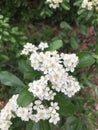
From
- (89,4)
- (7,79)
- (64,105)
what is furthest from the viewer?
(89,4)

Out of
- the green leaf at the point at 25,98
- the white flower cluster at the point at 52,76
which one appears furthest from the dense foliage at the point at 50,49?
the white flower cluster at the point at 52,76

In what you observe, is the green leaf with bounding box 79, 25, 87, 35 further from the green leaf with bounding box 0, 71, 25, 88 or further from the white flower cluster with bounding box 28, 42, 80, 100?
the white flower cluster with bounding box 28, 42, 80, 100

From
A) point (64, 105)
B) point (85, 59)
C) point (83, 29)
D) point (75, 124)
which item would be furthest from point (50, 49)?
point (83, 29)

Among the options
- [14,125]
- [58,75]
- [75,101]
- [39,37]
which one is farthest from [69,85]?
[39,37]

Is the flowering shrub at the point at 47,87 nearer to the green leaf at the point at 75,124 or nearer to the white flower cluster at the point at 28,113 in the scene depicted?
the white flower cluster at the point at 28,113

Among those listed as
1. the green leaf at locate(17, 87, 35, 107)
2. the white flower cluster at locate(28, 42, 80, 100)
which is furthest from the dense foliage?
the white flower cluster at locate(28, 42, 80, 100)

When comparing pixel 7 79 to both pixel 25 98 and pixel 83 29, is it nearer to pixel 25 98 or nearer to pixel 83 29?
pixel 25 98
